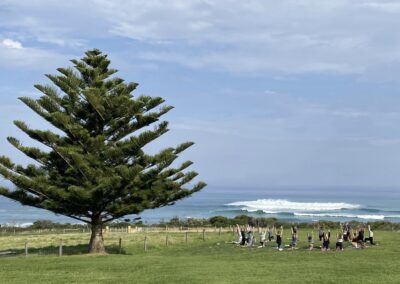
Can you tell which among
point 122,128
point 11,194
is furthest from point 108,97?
point 11,194

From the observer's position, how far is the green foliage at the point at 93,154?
72.6 ft

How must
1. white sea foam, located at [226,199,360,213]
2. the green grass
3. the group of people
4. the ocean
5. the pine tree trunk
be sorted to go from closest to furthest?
the green grass
the group of people
the pine tree trunk
the ocean
white sea foam, located at [226,199,360,213]

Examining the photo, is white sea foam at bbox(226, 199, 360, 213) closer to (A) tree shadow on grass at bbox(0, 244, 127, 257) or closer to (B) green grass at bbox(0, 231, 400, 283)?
(A) tree shadow on grass at bbox(0, 244, 127, 257)

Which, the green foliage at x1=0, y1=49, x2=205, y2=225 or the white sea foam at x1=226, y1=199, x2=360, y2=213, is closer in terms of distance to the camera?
the green foliage at x1=0, y1=49, x2=205, y2=225

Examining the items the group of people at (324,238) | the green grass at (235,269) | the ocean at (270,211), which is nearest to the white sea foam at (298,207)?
the ocean at (270,211)

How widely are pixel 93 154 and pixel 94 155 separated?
120 millimetres

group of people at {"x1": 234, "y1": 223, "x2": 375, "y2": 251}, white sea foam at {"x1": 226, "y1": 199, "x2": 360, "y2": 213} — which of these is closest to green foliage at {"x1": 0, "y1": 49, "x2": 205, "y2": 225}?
group of people at {"x1": 234, "y1": 223, "x2": 375, "y2": 251}

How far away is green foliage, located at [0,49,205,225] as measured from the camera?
2214 centimetres

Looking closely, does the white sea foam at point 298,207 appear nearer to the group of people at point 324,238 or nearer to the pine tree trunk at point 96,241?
the group of people at point 324,238

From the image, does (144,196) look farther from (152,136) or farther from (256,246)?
(256,246)

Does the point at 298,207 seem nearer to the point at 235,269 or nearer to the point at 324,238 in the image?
the point at 324,238

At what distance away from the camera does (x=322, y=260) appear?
58.2 feet

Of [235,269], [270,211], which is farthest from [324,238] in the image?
→ [270,211]

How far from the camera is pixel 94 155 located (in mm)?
22922
